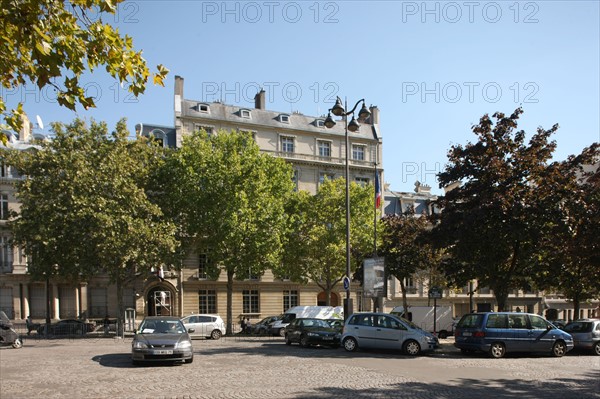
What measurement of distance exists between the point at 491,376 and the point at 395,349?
216 inches

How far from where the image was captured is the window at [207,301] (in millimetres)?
47594

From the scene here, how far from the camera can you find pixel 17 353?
2027 cm

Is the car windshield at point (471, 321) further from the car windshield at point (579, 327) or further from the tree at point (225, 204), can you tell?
the tree at point (225, 204)

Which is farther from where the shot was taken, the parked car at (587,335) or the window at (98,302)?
the window at (98,302)

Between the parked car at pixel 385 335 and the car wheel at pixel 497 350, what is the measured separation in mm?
1950

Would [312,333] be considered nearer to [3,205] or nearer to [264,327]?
[264,327]

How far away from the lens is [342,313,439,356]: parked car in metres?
19.3

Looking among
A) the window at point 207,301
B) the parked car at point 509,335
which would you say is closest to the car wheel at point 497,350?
the parked car at point 509,335

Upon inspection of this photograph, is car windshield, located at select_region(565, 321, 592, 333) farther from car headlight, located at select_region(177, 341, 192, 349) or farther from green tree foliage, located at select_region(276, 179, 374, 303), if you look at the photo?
green tree foliage, located at select_region(276, 179, 374, 303)

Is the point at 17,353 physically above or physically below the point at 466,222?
below

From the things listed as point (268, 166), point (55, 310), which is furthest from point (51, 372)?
point (55, 310)

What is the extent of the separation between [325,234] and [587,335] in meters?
22.0

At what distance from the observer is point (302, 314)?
3516cm

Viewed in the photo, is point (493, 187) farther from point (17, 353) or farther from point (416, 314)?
point (17, 353)
